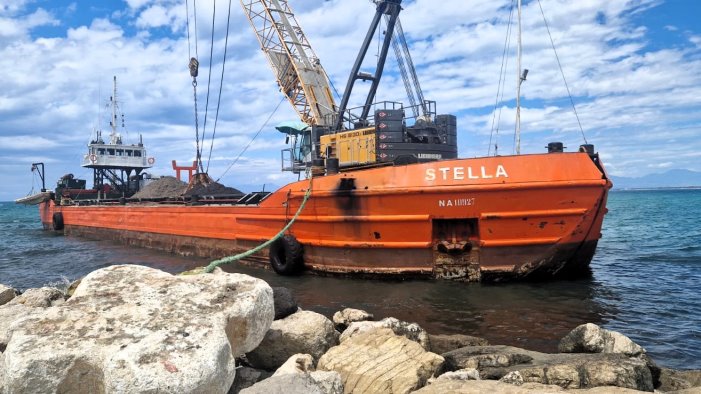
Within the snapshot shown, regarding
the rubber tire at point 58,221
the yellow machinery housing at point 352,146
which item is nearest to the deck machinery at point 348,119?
the yellow machinery housing at point 352,146

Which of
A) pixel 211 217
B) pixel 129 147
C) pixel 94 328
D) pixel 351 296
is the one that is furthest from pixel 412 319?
pixel 129 147

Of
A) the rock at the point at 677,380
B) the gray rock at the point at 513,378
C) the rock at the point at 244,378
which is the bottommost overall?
the rock at the point at 677,380

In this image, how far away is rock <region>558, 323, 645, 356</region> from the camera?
4.77 metres

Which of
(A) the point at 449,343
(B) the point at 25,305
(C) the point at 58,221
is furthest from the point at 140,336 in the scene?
(C) the point at 58,221

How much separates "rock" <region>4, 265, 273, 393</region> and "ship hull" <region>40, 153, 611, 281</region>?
214 inches

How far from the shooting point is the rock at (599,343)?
477 cm

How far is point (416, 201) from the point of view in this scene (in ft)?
28.7

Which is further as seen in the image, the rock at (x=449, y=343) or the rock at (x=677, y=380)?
the rock at (x=449, y=343)

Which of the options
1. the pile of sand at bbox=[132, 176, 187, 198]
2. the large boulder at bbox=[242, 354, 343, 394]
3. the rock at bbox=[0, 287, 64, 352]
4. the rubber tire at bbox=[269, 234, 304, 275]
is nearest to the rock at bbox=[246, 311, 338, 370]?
the large boulder at bbox=[242, 354, 343, 394]

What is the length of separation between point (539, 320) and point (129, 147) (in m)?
29.6

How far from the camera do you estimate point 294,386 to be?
2973 mm


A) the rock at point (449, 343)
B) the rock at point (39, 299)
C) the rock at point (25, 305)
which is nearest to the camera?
the rock at point (25, 305)

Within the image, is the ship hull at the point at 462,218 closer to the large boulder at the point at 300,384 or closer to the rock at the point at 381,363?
the rock at the point at 381,363

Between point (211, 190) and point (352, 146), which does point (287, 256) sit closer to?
point (352, 146)
